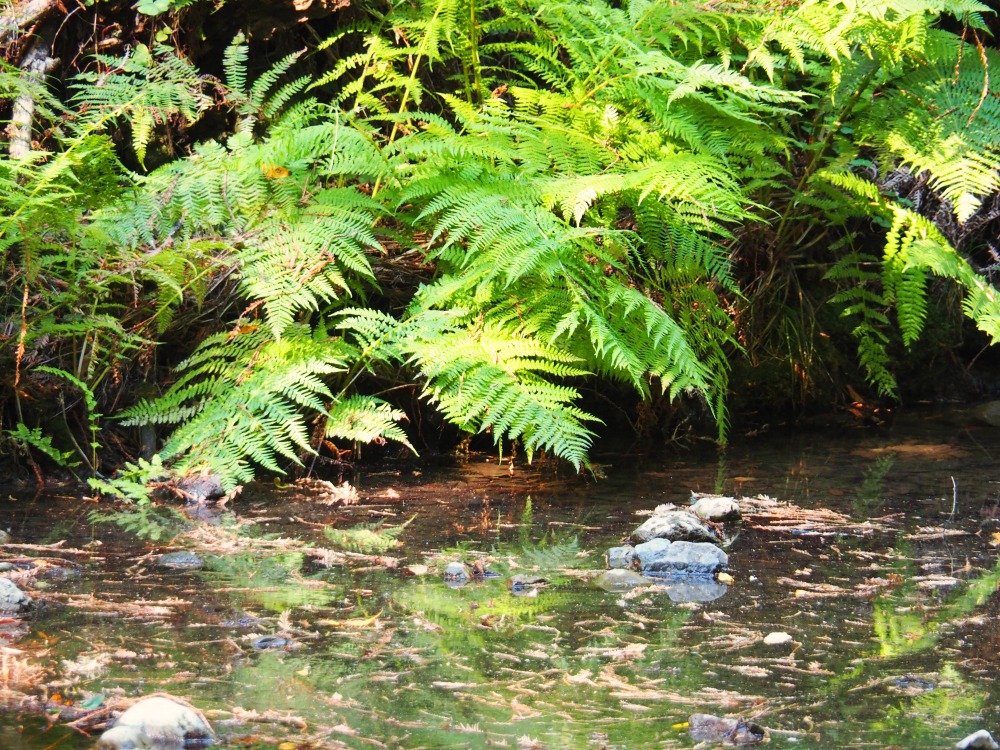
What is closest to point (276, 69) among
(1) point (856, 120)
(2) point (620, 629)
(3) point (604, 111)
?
(3) point (604, 111)

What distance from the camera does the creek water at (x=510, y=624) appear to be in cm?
173

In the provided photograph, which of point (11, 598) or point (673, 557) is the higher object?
point (673, 557)

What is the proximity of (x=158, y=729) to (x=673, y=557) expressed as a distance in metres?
1.35

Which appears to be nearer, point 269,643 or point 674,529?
point 269,643

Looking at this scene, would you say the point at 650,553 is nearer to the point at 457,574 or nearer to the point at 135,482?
the point at 457,574

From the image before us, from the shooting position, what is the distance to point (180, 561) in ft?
8.23

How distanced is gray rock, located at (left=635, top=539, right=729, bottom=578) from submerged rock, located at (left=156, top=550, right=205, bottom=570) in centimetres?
108

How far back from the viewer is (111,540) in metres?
2.68

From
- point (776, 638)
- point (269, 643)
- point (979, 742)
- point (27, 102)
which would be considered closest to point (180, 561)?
point (269, 643)

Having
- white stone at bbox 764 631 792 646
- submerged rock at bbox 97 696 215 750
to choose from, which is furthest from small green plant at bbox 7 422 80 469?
white stone at bbox 764 631 792 646

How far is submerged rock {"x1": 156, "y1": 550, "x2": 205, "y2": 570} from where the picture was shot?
→ 8.14ft

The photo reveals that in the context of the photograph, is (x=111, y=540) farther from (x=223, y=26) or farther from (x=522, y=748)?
(x=223, y=26)

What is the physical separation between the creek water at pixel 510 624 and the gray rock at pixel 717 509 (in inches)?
2.1

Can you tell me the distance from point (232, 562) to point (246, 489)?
0.70 m
